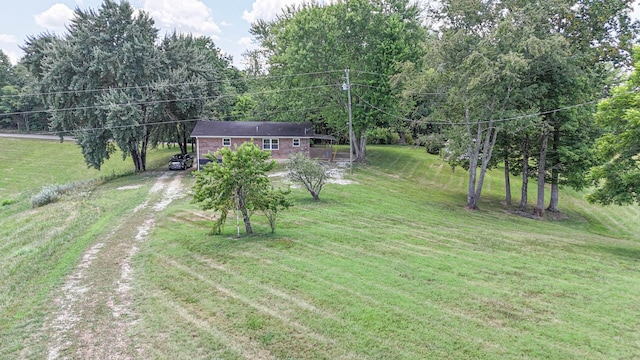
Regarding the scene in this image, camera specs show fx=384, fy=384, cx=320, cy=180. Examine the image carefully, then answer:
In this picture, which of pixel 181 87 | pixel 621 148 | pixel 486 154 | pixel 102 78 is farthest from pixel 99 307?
pixel 102 78

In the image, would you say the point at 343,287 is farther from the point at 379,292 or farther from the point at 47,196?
the point at 47,196

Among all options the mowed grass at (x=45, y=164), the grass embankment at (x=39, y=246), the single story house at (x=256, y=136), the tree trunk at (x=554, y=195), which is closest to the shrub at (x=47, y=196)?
the grass embankment at (x=39, y=246)

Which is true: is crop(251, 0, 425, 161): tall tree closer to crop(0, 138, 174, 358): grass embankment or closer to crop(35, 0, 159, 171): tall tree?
crop(35, 0, 159, 171): tall tree

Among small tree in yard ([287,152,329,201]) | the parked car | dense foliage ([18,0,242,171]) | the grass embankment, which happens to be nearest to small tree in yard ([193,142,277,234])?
the grass embankment

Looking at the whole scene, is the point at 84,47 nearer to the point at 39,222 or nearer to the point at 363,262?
the point at 39,222

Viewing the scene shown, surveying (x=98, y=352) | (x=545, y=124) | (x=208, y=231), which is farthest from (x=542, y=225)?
(x=98, y=352)

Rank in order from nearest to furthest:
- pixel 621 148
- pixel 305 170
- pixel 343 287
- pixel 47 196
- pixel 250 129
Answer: pixel 343 287, pixel 621 148, pixel 305 170, pixel 47 196, pixel 250 129

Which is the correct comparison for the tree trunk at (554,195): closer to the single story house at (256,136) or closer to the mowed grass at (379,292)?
the mowed grass at (379,292)
